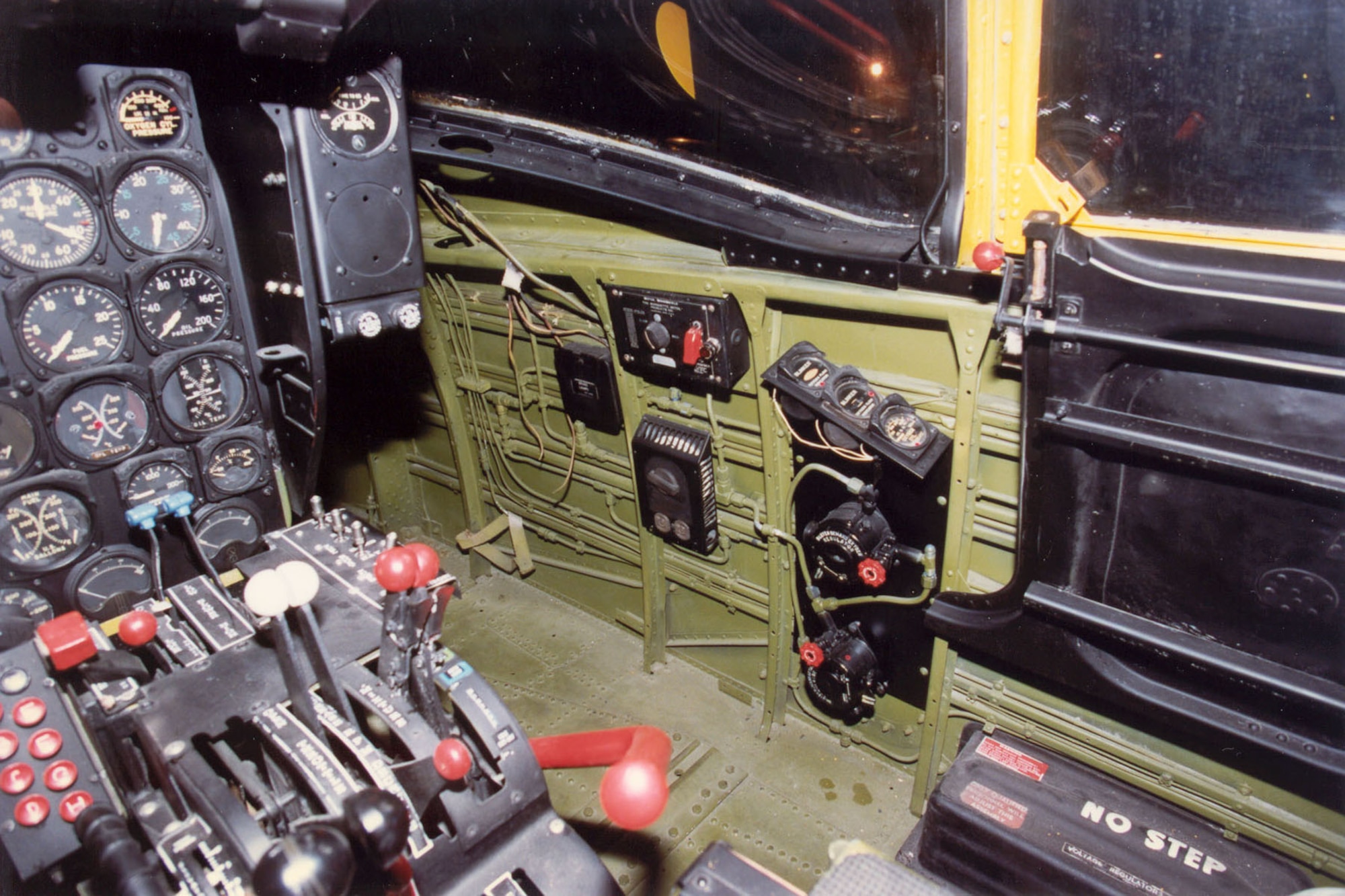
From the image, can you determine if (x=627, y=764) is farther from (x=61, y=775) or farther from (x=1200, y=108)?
(x=1200, y=108)

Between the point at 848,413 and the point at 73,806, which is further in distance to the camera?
the point at 848,413

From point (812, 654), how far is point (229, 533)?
219cm

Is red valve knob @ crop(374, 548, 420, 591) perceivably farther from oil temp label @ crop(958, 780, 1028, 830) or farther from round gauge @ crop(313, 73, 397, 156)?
oil temp label @ crop(958, 780, 1028, 830)

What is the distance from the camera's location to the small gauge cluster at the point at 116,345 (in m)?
2.06

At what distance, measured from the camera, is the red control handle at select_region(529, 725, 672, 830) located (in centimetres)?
107

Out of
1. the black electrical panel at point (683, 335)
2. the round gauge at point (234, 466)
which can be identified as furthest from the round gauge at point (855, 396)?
the round gauge at point (234, 466)

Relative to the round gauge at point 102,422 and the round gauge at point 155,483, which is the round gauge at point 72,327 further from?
the round gauge at point 155,483

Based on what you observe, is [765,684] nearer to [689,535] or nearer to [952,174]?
[689,535]

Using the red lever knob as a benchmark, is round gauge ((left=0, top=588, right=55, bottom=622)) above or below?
below

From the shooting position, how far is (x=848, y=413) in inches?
105

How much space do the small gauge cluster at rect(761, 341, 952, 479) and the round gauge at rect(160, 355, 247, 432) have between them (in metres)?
1.79

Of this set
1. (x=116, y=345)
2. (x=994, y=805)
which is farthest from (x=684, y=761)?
(x=116, y=345)

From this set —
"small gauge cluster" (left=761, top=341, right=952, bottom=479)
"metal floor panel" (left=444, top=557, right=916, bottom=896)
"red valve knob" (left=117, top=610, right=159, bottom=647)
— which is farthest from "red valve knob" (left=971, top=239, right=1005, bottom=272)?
"red valve knob" (left=117, top=610, right=159, bottom=647)

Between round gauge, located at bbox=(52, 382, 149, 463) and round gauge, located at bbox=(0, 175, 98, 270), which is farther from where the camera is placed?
round gauge, located at bbox=(52, 382, 149, 463)
